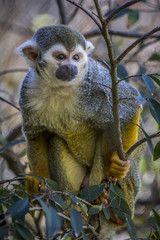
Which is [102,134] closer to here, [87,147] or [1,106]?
[87,147]

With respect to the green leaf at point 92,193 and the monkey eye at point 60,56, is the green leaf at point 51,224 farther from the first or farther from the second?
the monkey eye at point 60,56

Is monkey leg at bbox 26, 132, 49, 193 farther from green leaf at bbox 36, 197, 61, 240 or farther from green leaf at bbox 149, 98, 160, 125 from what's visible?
green leaf at bbox 36, 197, 61, 240

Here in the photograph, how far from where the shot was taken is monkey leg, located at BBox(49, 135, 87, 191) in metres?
3.28

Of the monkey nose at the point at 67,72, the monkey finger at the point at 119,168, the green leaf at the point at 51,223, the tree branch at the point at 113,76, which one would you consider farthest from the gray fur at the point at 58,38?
the green leaf at the point at 51,223

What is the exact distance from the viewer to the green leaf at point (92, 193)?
2282 mm

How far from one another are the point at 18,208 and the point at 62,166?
164 cm

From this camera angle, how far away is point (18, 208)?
167 cm

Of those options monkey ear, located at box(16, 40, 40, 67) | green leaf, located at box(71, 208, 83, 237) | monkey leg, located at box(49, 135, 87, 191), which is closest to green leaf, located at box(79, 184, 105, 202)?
green leaf, located at box(71, 208, 83, 237)

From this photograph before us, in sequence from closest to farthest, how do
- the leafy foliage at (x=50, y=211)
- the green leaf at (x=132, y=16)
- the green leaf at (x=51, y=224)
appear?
the green leaf at (x=51, y=224) → the leafy foliage at (x=50, y=211) → the green leaf at (x=132, y=16)

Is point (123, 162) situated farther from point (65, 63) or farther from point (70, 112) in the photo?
point (65, 63)

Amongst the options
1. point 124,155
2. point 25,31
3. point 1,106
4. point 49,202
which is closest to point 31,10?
point 25,31

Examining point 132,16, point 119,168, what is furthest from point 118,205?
point 132,16

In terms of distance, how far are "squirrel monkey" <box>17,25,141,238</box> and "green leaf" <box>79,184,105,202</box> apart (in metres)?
0.51

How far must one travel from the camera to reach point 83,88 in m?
3.00
